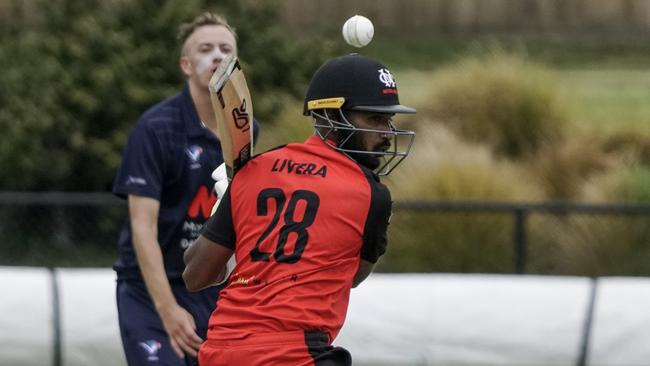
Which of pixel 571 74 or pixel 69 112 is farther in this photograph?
pixel 571 74

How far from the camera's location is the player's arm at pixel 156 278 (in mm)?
5594

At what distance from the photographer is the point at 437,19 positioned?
1889 cm

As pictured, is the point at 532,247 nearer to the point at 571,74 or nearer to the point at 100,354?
the point at 100,354

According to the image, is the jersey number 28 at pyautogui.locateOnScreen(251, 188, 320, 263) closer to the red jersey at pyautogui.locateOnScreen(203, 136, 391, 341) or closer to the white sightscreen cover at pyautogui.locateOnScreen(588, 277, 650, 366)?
the red jersey at pyautogui.locateOnScreen(203, 136, 391, 341)

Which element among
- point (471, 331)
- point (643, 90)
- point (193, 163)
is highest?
point (193, 163)

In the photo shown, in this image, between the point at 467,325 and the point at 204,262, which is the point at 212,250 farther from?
the point at 467,325

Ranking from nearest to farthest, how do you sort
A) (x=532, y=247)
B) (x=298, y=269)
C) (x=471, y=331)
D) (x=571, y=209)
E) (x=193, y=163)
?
1. (x=298, y=269)
2. (x=193, y=163)
3. (x=471, y=331)
4. (x=571, y=209)
5. (x=532, y=247)

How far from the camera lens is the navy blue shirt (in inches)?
229

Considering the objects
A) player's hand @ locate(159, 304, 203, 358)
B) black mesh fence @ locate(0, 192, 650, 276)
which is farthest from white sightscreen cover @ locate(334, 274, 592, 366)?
player's hand @ locate(159, 304, 203, 358)

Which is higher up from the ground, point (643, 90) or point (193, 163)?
point (193, 163)

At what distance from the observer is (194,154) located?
19.3ft

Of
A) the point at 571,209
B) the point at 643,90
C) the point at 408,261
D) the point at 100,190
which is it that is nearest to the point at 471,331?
the point at 571,209

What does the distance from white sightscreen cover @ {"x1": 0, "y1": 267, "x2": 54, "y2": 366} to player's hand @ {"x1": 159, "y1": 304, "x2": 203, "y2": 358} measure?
9.88 feet

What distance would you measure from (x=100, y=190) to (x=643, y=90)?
653 cm
